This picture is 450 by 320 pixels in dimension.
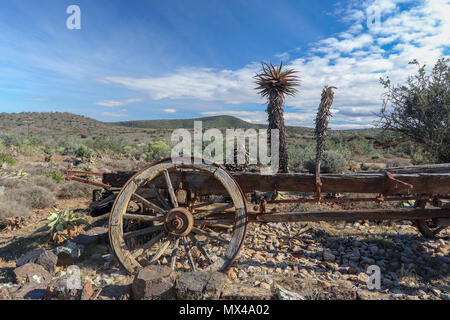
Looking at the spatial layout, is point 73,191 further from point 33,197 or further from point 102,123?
point 102,123

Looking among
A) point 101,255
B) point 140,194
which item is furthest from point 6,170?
point 140,194

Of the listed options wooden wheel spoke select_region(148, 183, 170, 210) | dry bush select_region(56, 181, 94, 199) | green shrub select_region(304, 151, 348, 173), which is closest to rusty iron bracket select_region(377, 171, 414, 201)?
wooden wheel spoke select_region(148, 183, 170, 210)

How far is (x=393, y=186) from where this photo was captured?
317 centimetres

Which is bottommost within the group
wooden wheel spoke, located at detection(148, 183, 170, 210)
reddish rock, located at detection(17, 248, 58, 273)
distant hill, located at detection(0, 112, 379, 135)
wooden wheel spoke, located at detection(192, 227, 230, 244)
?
reddish rock, located at detection(17, 248, 58, 273)

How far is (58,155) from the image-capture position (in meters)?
14.8

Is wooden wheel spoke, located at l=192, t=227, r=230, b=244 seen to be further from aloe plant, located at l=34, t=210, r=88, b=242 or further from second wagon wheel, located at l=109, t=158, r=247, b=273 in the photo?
aloe plant, located at l=34, t=210, r=88, b=242

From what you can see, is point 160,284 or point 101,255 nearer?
point 160,284

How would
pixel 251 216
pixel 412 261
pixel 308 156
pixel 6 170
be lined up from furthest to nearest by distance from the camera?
1. pixel 308 156
2. pixel 6 170
3. pixel 412 261
4. pixel 251 216

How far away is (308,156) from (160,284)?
1094cm

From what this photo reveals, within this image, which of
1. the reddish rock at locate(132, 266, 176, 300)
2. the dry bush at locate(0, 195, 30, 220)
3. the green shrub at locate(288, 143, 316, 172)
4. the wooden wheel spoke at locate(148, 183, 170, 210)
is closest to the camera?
the reddish rock at locate(132, 266, 176, 300)

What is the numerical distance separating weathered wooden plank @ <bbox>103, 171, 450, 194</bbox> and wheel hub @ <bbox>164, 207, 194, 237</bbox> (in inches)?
17.0

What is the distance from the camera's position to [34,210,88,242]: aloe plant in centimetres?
463
